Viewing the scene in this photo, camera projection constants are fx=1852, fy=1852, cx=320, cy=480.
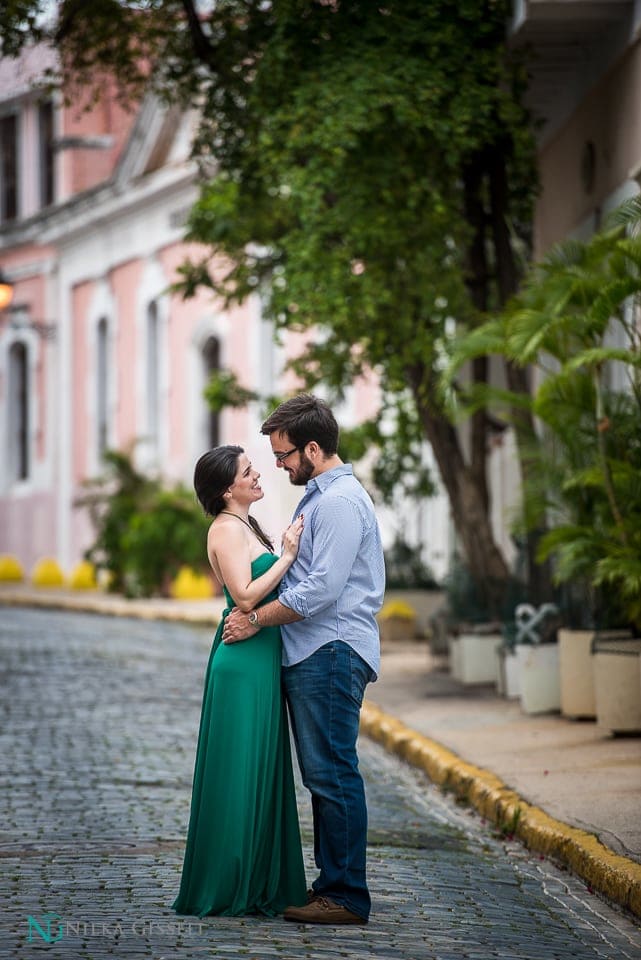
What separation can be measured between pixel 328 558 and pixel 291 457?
1.39 ft

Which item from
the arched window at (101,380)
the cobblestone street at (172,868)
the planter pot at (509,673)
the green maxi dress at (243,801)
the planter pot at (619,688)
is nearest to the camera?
the cobblestone street at (172,868)

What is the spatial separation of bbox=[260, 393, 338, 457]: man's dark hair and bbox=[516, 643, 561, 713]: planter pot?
21.6 feet

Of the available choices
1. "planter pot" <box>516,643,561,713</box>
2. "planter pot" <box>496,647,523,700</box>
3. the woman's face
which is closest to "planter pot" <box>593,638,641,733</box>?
"planter pot" <box>516,643,561,713</box>

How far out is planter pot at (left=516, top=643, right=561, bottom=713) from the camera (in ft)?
42.2

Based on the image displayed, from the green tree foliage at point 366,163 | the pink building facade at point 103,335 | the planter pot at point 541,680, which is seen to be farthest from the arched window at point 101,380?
the planter pot at point 541,680

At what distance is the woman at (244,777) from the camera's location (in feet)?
21.4

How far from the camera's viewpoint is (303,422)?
654 centimetres

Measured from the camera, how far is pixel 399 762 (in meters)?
12.0

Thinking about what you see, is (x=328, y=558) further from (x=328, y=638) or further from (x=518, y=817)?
(x=518, y=817)

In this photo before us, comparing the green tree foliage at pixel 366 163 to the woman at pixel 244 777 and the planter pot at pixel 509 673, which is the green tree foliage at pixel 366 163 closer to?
the planter pot at pixel 509 673

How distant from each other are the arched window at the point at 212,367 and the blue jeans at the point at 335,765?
83.7ft

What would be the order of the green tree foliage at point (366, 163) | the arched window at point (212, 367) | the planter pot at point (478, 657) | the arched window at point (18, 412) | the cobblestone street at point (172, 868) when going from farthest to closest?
the arched window at point (18, 412), the arched window at point (212, 367), the planter pot at point (478, 657), the green tree foliage at point (366, 163), the cobblestone street at point (172, 868)

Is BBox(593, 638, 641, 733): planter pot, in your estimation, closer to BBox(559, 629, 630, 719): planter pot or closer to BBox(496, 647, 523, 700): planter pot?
BBox(559, 629, 630, 719): planter pot

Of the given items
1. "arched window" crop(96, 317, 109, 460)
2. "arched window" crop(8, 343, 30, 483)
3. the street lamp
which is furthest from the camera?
"arched window" crop(8, 343, 30, 483)
